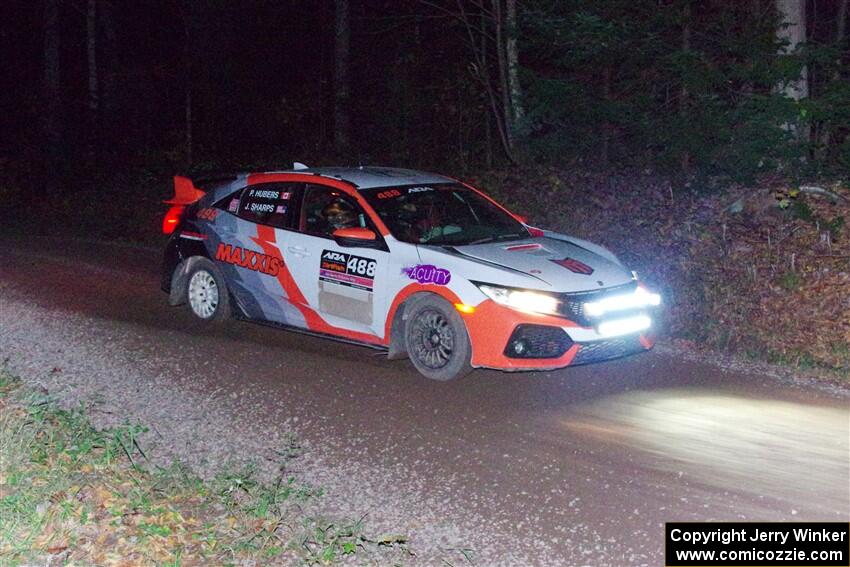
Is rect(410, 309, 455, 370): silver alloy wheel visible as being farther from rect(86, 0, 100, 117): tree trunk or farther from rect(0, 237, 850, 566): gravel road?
rect(86, 0, 100, 117): tree trunk

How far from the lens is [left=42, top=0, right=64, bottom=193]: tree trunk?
28656 millimetres

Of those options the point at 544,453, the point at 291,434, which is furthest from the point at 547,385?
the point at 291,434

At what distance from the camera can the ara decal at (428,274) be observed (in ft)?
28.9

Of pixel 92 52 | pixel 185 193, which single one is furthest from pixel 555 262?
pixel 92 52

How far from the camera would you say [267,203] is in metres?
10.5

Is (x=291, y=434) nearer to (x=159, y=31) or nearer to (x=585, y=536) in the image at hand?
(x=585, y=536)

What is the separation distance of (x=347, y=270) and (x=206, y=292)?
2179mm

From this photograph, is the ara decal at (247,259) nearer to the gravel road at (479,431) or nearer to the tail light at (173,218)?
the gravel road at (479,431)

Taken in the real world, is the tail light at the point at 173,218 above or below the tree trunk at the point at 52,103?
below

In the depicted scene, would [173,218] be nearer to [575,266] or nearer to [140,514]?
[575,266]

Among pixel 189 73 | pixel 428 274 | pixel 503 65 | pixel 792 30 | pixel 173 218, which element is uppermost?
pixel 189 73

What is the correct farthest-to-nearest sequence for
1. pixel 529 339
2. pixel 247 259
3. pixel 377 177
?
pixel 247 259, pixel 377 177, pixel 529 339

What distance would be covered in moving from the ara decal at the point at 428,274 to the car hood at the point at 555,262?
28cm

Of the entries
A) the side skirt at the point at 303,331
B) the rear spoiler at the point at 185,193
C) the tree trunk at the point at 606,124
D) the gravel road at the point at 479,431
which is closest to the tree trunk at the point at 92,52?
the tree trunk at the point at 606,124
